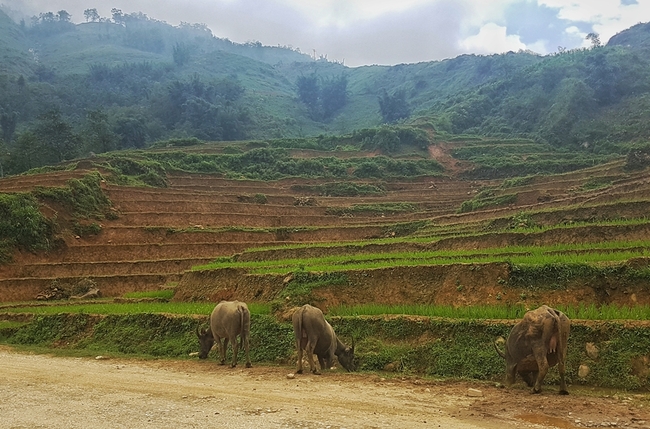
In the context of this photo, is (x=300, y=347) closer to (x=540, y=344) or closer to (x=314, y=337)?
(x=314, y=337)

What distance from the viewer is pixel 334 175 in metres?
62.4

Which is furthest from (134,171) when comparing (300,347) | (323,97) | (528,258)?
(323,97)

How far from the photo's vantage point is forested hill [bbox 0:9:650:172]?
69.5 meters

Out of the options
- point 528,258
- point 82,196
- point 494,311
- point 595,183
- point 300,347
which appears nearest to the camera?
point 300,347

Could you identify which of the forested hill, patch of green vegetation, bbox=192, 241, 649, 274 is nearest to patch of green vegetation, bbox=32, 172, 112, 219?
patch of green vegetation, bbox=192, 241, 649, 274

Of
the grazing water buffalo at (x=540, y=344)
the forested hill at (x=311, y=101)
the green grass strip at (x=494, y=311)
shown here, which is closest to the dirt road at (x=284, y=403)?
the grazing water buffalo at (x=540, y=344)

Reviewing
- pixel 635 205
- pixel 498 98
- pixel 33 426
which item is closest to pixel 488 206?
pixel 635 205

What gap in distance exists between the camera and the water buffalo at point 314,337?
449 inches

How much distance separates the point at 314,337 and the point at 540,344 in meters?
4.63

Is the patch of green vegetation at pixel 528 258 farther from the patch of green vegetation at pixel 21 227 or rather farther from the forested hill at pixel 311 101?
the forested hill at pixel 311 101

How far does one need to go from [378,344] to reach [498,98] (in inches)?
3418

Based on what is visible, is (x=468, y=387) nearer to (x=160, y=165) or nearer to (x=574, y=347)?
(x=574, y=347)

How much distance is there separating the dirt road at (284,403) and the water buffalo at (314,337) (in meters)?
0.54

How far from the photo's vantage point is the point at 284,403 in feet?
28.2
